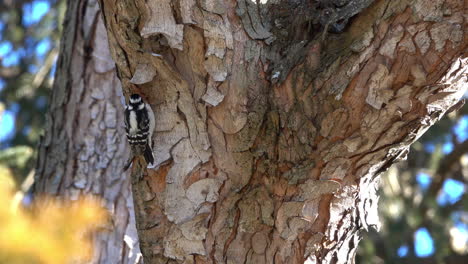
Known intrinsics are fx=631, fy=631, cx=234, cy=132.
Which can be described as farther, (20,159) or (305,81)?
(20,159)

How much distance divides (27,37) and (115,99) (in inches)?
82.8

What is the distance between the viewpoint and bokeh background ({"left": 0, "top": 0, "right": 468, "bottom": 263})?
3.82 meters

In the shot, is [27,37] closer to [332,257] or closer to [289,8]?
[289,8]

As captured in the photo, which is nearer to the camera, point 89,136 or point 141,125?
point 141,125

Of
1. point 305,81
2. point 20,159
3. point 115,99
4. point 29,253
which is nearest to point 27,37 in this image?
point 20,159

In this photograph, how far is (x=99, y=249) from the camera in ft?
9.93

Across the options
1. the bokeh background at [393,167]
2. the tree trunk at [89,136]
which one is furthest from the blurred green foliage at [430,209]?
the tree trunk at [89,136]

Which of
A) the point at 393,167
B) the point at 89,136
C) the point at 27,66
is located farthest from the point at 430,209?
the point at 27,66

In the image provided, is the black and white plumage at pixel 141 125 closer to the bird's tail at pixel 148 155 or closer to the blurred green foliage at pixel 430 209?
the bird's tail at pixel 148 155

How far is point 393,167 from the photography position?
446cm

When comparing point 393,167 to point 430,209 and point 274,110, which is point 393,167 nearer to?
point 430,209

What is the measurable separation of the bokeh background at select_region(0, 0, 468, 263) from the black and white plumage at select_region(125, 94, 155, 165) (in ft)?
2.23

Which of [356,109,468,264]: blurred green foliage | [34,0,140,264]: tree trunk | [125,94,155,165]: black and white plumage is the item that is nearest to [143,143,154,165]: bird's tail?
[125,94,155,165]: black and white plumage

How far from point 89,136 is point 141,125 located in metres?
0.79
